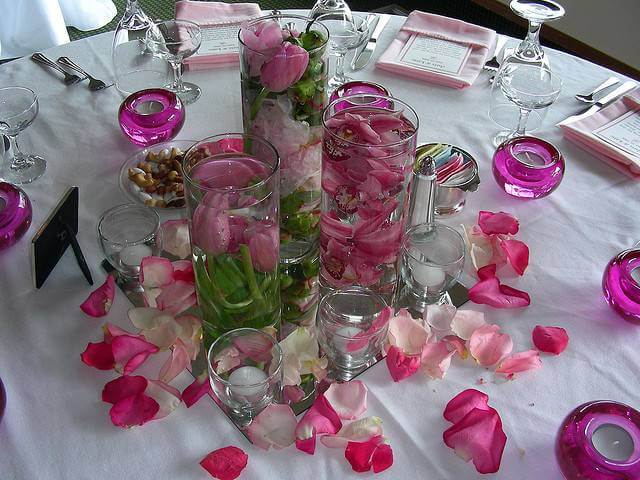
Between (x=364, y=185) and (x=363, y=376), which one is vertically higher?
(x=364, y=185)

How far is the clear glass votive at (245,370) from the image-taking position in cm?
75

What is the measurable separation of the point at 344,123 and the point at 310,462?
0.39 m

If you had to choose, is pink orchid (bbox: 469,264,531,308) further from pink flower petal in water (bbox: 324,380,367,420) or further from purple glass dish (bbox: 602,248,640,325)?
pink flower petal in water (bbox: 324,380,367,420)

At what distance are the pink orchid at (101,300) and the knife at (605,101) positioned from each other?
0.82 meters

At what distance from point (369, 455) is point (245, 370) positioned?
0.17 metres

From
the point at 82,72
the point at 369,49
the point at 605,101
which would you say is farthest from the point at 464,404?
the point at 82,72

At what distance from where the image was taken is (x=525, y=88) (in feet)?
4.07

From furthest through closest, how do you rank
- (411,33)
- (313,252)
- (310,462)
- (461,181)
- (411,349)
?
(411,33) → (461,181) → (313,252) → (411,349) → (310,462)

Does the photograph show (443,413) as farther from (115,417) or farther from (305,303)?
(115,417)

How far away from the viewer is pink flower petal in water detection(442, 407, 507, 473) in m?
0.72

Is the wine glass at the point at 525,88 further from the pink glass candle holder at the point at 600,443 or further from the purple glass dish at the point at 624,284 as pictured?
the pink glass candle holder at the point at 600,443

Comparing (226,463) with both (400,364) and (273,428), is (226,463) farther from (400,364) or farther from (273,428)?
(400,364)

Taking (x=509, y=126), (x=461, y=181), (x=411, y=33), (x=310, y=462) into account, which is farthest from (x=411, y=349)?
(x=411, y=33)

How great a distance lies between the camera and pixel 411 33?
145 centimetres
